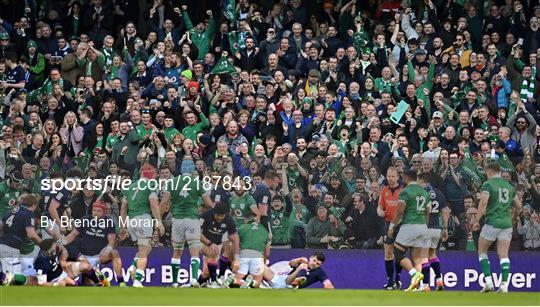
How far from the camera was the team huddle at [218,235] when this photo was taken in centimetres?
2450

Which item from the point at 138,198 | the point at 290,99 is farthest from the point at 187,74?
the point at 138,198

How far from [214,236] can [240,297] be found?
2268mm

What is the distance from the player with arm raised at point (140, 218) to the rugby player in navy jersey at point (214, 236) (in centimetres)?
75

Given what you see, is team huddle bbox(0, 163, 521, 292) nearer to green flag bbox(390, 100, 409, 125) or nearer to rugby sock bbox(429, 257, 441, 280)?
rugby sock bbox(429, 257, 441, 280)

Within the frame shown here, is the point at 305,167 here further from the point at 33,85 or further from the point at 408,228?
the point at 33,85

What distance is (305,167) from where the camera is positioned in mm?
24906

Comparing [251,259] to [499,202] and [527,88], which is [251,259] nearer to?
[499,202]

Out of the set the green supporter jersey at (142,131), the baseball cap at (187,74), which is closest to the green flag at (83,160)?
the green supporter jersey at (142,131)

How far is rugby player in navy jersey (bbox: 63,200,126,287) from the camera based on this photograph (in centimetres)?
2458

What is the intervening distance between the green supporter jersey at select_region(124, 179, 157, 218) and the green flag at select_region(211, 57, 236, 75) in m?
5.83

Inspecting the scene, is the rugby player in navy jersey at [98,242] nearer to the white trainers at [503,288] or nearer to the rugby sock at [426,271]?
the rugby sock at [426,271]

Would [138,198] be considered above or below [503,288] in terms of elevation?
above

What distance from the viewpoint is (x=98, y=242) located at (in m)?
24.6

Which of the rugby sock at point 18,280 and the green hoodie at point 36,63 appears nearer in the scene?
the rugby sock at point 18,280
